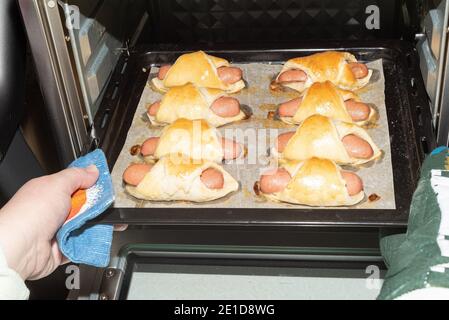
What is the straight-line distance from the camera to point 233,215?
4.04 feet

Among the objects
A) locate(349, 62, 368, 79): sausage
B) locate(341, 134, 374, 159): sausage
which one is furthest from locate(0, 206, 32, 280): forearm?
locate(349, 62, 368, 79): sausage

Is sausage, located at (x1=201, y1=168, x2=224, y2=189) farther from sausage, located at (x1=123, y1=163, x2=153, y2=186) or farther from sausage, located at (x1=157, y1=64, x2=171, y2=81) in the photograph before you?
sausage, located at (x1=157, y1=64, x2=171, y2=81)

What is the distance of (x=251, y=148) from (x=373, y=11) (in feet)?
1.74

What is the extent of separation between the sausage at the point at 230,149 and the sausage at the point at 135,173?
0.59 ft

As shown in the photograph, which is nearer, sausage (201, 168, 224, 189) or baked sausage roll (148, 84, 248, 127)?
sausage (201, 168, 224, 189)

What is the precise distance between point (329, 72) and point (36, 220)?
2.71 feet

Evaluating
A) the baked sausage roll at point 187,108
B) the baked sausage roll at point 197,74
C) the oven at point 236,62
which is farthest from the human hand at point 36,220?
the baked sausage roll at point 197,74

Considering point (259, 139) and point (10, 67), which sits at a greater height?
point (10, 67)

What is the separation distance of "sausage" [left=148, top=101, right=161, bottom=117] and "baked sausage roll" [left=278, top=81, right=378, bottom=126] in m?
0.31

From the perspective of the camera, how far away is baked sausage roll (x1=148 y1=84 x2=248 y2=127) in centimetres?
147

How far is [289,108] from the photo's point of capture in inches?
57.7

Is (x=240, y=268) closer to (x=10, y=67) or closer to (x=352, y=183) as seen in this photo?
(x=352, y=183)

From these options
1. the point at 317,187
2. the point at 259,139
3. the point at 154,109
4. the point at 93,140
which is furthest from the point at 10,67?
the point at 317,187

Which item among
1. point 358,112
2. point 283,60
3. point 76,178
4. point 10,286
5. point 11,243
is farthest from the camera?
point 283,60
